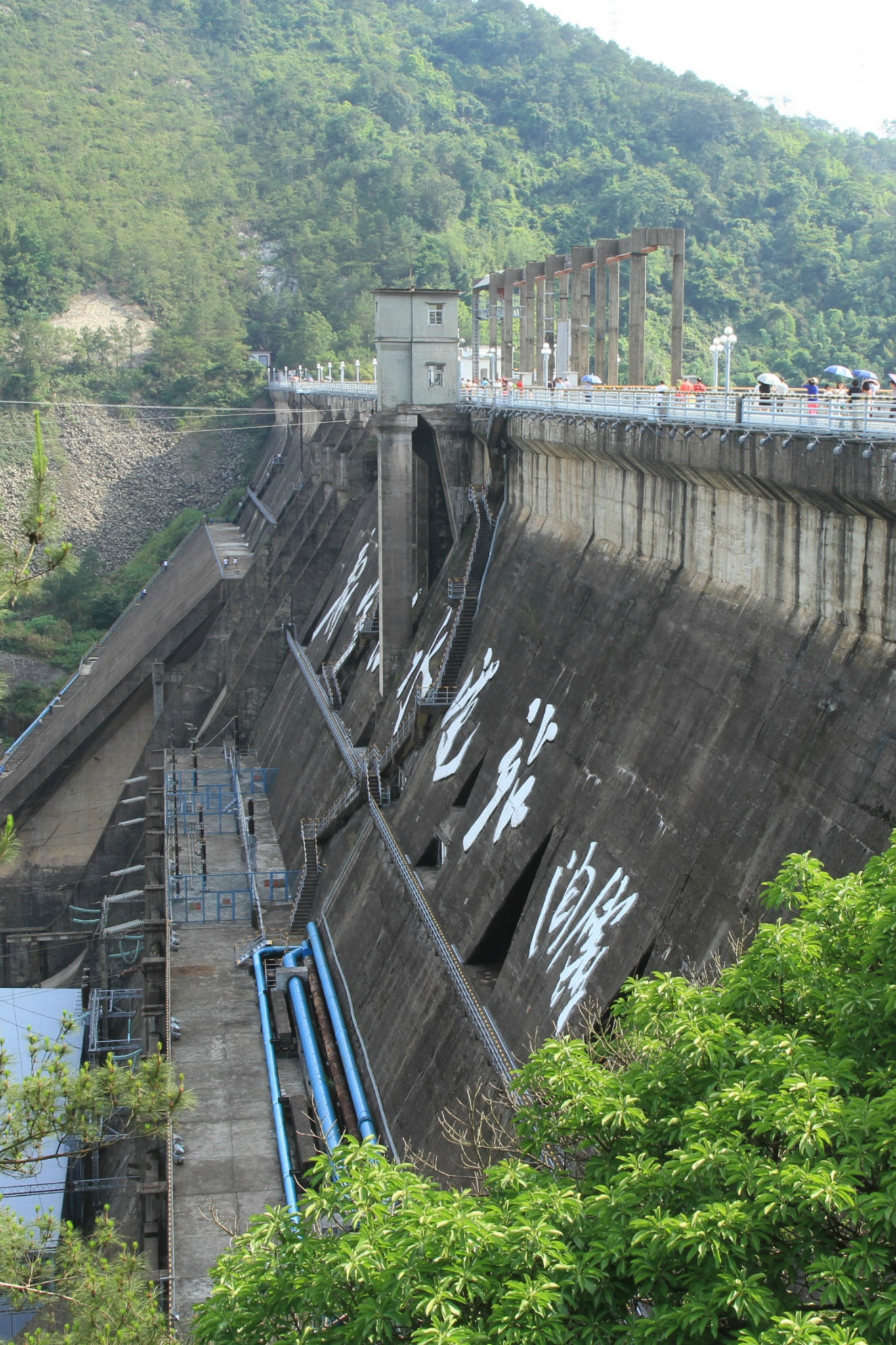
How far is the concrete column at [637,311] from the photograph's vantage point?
3522 cm

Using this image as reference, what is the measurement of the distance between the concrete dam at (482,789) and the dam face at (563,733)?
67mm

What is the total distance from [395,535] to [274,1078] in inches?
623

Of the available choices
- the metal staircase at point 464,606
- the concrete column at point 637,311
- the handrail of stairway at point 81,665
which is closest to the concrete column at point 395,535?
the metal staircase at point 464,606

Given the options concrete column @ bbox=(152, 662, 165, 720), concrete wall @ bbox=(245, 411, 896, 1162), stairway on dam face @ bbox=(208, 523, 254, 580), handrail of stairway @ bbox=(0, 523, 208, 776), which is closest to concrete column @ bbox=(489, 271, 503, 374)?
stairway on dam face @ bbox=(208, 523, 254, 580)

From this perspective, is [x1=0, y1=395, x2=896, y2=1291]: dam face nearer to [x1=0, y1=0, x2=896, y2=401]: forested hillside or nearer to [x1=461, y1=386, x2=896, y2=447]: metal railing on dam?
[x1=461, y1=386, x2=896, y2=447]: metal railing on dam

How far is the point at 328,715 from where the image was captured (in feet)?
138

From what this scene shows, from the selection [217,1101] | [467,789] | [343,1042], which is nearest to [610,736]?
[467,789]

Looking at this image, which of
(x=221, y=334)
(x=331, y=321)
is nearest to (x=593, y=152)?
(x=331, y=321)

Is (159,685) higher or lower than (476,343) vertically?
lower

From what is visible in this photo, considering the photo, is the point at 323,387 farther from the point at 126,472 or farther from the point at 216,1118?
the point at 216,1118

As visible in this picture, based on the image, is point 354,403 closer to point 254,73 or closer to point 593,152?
point 593,152

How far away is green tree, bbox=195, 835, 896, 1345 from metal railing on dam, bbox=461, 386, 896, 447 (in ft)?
27.1

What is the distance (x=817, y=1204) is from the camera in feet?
28.8

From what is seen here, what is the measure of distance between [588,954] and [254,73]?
154 metres
